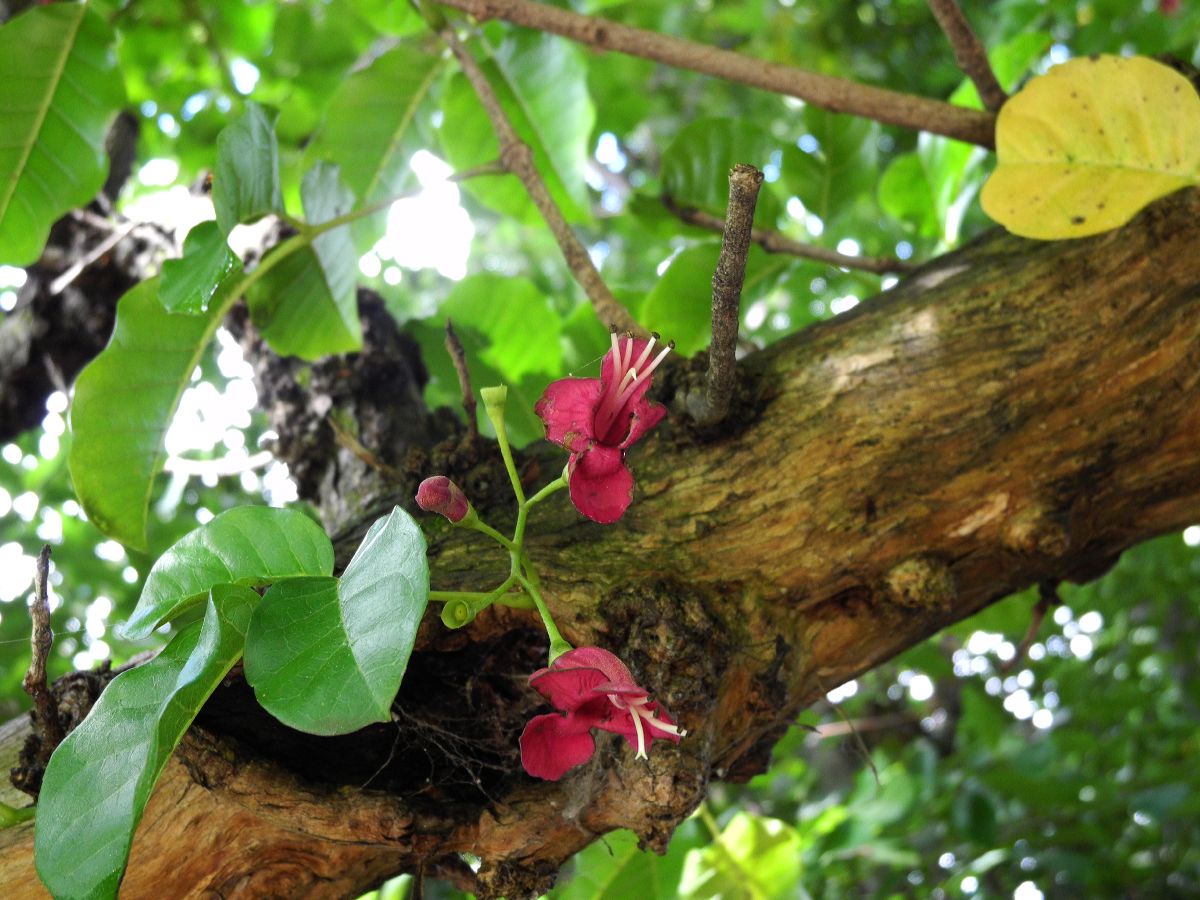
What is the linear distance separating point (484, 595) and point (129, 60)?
6.75 feet

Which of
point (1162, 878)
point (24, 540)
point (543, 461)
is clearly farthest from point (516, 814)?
point (1162, 878)

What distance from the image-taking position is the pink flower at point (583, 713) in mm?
797

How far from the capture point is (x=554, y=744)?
0.86 metres

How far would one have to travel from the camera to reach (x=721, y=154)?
1.67 meters

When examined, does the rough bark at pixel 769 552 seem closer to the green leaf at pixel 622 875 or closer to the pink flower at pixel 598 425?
the pink flower at pixel 598 425

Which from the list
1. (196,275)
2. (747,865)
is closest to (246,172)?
(196,275)

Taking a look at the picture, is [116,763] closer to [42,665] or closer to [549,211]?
[42,665]

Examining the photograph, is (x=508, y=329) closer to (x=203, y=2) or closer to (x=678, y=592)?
(x=678, y=592)

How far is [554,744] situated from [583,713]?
0.05m

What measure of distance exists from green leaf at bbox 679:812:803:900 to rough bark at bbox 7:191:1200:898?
54cm

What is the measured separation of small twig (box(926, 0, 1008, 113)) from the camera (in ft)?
4.42

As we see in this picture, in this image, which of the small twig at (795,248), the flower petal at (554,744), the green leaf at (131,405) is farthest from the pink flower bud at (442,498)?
the small twig at (795,248)

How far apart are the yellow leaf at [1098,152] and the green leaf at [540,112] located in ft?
2.59

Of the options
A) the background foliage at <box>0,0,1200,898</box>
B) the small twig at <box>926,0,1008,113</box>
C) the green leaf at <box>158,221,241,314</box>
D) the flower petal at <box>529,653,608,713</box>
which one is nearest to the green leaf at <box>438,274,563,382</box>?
the background foliage at <box>0,0,1200,898</box>
